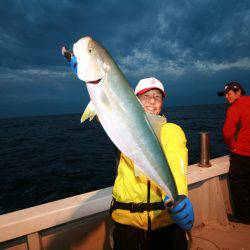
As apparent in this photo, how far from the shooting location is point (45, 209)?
3.37 m

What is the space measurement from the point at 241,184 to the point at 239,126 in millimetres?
1332

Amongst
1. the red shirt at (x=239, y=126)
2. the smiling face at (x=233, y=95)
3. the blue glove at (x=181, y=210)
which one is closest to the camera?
the blue glove at (x=181, y=210)

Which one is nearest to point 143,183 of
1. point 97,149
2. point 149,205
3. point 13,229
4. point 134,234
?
point 149,205

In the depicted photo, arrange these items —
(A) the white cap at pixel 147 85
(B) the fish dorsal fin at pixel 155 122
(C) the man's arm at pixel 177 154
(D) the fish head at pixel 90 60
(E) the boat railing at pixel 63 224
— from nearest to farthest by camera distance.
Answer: (D) the fish head at pixel 90 60
(B) the fish dorsal fin at pixel 155 122
(C) the man's arm at pixel 177 154
(A) the white cap at pixel 147 85
(E) the boat railing at pixel 63 224

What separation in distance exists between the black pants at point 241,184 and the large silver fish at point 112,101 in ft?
14.3

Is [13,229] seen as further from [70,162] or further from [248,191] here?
[70,162]

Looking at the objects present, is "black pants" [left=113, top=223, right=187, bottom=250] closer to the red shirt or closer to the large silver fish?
the large silver fish

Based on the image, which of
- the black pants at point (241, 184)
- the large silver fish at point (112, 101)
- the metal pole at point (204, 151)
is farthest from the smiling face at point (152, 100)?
the black pants at point (241, 184)

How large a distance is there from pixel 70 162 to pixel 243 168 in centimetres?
1480

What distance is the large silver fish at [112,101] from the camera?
1.75 m

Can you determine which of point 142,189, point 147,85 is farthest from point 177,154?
point 147,85

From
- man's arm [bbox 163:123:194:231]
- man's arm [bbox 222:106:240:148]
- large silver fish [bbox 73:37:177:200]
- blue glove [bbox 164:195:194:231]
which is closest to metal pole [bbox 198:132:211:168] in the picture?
man's arm [bbox 222:106:240:148]

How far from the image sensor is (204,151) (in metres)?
5.42

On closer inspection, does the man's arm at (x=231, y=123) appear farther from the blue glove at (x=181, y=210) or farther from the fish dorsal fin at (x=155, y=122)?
the fish dorsal fin at (x=155, y=122)
